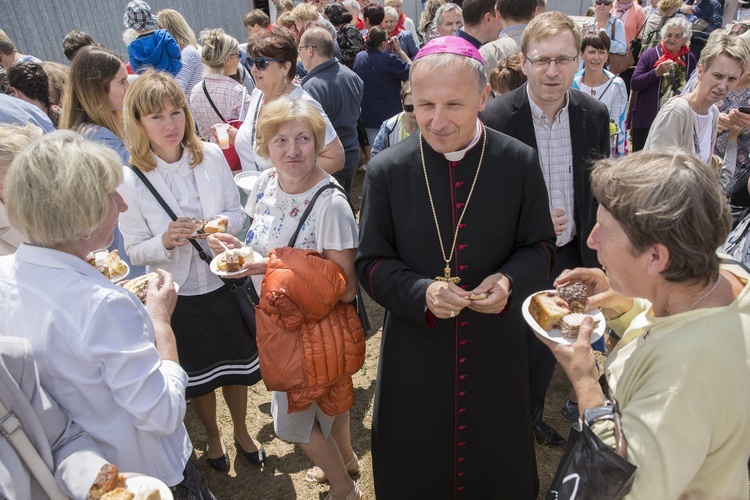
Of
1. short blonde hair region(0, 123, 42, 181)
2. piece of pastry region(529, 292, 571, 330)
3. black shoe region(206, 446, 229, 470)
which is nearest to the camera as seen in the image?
piece of pastry region(529, 292, 571, 330)

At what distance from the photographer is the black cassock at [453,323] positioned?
2.32 metres

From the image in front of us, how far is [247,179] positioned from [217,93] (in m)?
1.71

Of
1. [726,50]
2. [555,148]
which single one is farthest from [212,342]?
[726,50]

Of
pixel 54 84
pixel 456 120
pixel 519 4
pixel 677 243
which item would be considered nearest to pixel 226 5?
pixel 54 84

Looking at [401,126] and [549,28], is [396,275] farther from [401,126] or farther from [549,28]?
[401,126]

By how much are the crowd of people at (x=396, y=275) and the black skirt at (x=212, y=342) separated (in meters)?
0.01

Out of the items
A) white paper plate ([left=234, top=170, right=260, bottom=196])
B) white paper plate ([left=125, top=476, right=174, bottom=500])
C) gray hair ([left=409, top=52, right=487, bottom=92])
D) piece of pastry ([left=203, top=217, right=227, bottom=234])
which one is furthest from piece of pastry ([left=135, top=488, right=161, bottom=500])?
white paper plate ([left=234, top=170, right=260, bottom=196])

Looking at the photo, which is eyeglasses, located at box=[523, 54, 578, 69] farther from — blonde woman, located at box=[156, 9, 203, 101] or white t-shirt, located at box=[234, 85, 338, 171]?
blonde woman, located at box=[156, 9, 203, 101]

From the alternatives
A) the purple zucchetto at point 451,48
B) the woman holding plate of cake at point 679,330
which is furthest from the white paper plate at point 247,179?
the woman holding plate of cake at point 679,330

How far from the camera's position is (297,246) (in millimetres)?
2775

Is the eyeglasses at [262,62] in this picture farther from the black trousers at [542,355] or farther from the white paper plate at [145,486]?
the white paper plate at [145,486]

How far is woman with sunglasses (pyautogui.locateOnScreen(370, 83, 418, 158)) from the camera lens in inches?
156

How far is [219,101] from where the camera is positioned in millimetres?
5250

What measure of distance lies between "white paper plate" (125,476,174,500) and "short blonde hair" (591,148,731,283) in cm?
157
